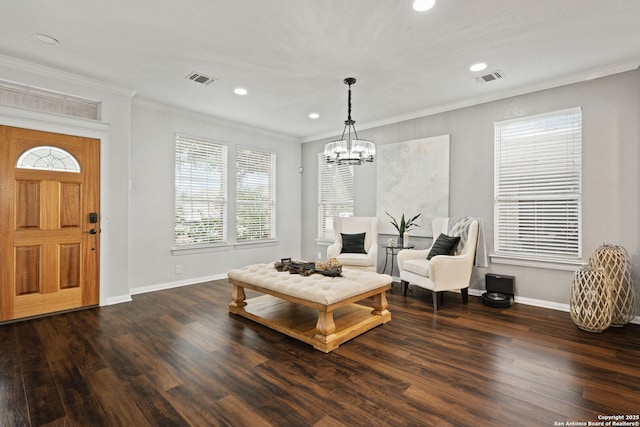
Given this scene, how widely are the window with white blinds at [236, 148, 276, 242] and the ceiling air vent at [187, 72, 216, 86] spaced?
2.02m

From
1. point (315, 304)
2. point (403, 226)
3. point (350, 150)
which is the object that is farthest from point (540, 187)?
point (315, 304)

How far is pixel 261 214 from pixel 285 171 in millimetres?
1112

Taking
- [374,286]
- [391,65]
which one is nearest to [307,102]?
[391,65]

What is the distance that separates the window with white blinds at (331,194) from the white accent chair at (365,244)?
0.57 meters

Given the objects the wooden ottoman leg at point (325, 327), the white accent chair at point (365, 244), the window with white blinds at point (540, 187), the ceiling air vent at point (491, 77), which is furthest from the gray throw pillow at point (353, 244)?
the ceiling air vent at point (491, 77)

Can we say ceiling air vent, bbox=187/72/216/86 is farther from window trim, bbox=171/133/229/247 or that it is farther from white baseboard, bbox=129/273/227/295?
white baseboard, bbox=129/273/227/295

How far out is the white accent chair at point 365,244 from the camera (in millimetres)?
4907

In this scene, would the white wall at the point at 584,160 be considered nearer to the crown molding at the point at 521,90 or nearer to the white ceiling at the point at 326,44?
the crown molding at the point at 521,90

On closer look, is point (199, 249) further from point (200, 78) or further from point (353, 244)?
point (200, 78)

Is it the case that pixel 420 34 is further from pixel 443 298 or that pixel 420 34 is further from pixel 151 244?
pixel 151 244

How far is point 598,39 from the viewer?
9.71ft

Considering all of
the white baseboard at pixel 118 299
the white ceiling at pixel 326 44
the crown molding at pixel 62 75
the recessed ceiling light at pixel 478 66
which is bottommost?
the white baseboard at pixel 118 299

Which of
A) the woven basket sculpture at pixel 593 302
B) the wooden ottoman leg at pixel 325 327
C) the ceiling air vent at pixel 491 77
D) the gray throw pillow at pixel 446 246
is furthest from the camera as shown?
the gray throw pillow at pixel 446 246

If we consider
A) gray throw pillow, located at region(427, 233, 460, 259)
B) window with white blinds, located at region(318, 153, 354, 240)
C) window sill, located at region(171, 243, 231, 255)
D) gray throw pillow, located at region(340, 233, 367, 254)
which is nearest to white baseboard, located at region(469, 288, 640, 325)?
gray throw pillow, located at region(427, 233, 460, 259)
